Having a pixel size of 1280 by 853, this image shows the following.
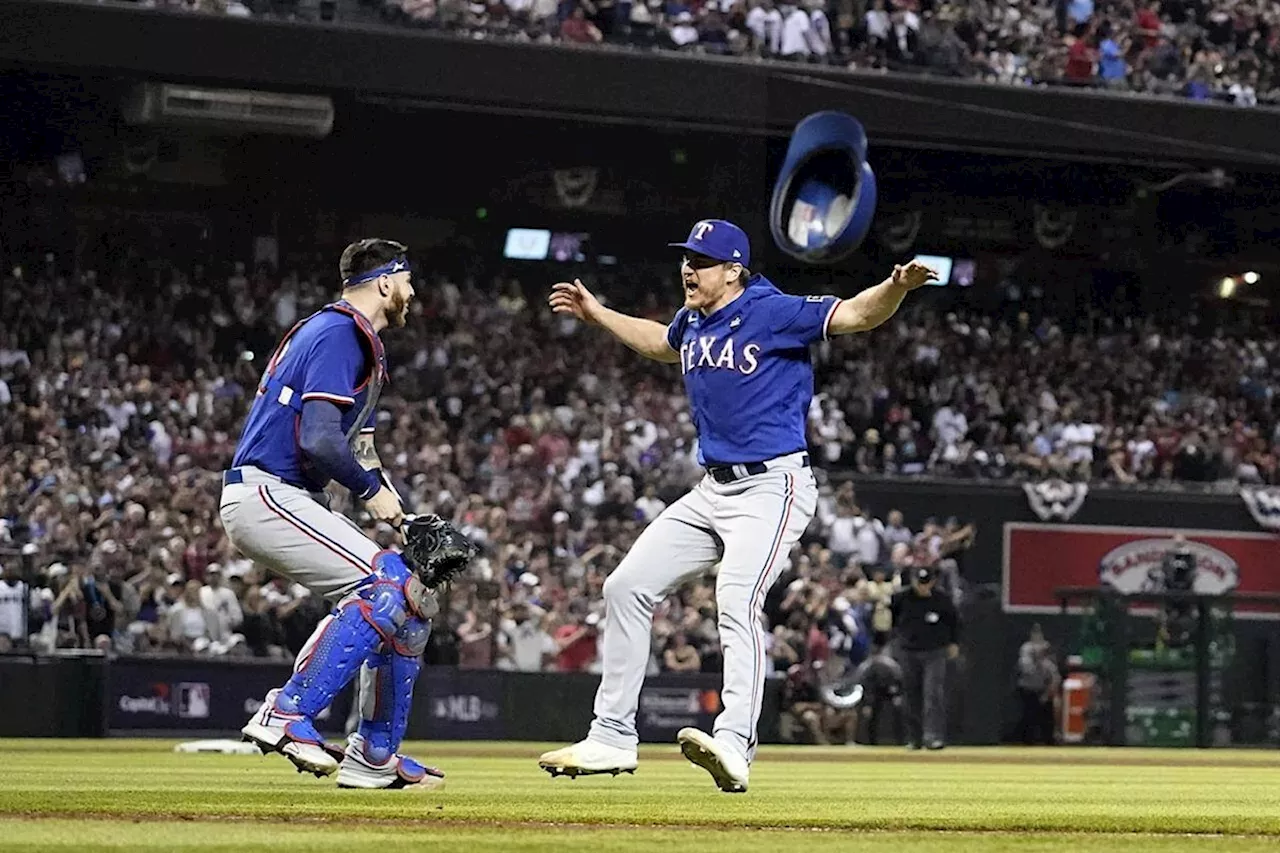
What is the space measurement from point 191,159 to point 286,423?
21359mm

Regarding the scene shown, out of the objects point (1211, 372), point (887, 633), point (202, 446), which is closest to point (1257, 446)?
point (1211, 372)

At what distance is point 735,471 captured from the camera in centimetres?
846

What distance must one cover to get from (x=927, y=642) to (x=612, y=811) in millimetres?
11659

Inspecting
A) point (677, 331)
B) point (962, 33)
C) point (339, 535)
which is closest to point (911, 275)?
point (677, 331)

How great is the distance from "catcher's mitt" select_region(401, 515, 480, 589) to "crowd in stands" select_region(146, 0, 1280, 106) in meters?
17.3

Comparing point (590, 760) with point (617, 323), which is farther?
point (617, 323)

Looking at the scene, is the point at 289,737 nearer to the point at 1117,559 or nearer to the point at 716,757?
the point at 716,757

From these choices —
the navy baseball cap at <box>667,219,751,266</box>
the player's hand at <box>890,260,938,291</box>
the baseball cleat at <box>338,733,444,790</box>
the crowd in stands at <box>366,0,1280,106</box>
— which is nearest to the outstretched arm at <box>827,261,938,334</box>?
the player's hand at <box>890,260,938,291</box>

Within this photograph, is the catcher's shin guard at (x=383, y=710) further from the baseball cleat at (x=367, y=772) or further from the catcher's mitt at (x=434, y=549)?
the catcher's mitt at (x=434, y=549)

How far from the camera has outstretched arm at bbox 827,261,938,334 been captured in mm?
7883

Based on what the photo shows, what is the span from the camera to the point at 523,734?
19922 mm

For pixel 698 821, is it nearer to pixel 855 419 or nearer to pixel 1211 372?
pixel 855 419

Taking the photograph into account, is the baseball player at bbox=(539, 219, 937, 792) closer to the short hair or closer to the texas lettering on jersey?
the texas lettering on jersey

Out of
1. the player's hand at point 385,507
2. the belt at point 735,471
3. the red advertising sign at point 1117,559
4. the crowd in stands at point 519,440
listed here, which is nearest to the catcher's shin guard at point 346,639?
the player's hand at point 385,507
